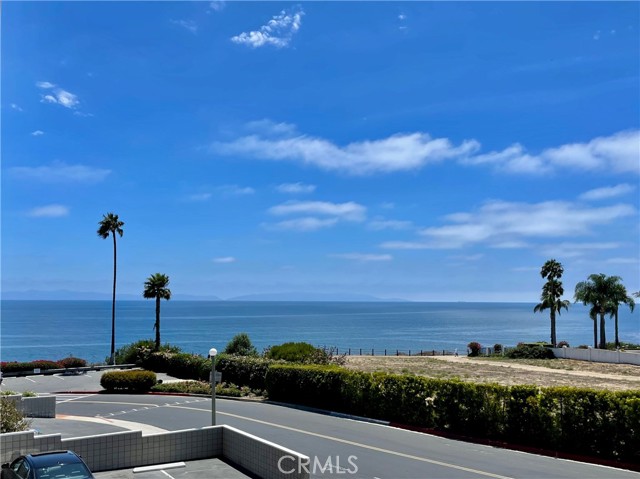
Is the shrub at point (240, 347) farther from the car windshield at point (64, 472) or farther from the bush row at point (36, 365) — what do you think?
the car windshield at point (64, 472)

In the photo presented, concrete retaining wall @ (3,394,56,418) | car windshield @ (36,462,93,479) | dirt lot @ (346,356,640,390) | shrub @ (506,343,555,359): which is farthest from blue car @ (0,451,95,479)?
shrub @ (506,343,555,359)

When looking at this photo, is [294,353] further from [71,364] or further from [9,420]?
[9,420]

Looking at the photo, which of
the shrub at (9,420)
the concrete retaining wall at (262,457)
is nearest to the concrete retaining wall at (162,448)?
the concrete retaining wall at (262,457)

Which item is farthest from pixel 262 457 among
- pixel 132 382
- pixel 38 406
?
pixel 132 382

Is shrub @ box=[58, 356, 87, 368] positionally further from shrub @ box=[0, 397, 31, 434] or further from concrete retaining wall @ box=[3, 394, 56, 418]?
shrub @ box=[0, 397, 31, 434]

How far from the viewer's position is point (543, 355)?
215 feet

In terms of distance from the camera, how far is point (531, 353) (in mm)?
66062

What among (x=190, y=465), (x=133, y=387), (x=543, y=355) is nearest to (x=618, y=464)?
(x=190, y=465)

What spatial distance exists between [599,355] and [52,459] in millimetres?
60720

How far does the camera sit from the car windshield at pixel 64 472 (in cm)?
1200

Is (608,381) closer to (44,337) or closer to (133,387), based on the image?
(133,387)

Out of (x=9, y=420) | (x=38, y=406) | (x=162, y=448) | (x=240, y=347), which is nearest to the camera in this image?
(x=162, y=448)

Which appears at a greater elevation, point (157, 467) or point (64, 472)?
point (64, 472)

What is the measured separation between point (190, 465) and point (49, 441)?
155 inches
